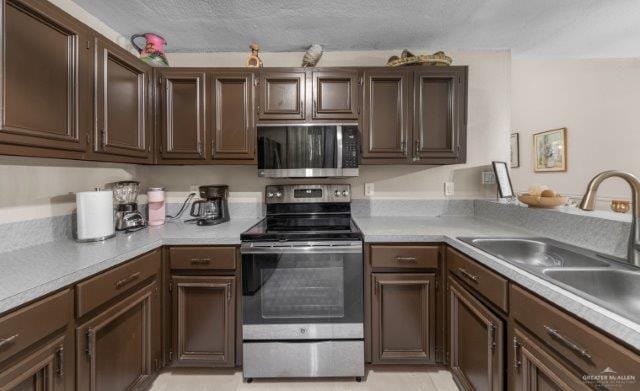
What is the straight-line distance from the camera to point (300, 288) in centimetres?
170

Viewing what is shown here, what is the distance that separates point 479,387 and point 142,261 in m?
1.88

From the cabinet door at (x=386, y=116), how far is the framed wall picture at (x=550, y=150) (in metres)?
2.70

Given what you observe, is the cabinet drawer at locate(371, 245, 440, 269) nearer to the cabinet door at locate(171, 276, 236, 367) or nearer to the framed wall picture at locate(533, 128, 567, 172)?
the cabinet door at locate(171, 276, 236, 367)

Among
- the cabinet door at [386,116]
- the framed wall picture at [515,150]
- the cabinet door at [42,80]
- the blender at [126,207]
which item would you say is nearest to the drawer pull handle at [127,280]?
the blender at [126,207]

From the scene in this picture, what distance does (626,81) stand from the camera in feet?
9.64

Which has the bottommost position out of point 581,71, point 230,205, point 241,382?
point 241,382

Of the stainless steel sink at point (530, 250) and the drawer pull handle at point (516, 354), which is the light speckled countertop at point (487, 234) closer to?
the stainless steel sink at point (530, 250)

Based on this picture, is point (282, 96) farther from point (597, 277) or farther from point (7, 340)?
point (597, 277)

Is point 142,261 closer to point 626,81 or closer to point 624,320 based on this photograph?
point 624,320

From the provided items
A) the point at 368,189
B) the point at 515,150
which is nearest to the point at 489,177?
the point at 368,189

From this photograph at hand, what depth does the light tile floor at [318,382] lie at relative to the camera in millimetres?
1682

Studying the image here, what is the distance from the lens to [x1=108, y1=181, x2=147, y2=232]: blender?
1.81m

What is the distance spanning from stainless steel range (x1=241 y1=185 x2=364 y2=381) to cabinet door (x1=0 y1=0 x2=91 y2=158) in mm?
1022

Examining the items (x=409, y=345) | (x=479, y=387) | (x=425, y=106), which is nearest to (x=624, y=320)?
(x=479, y=387)
